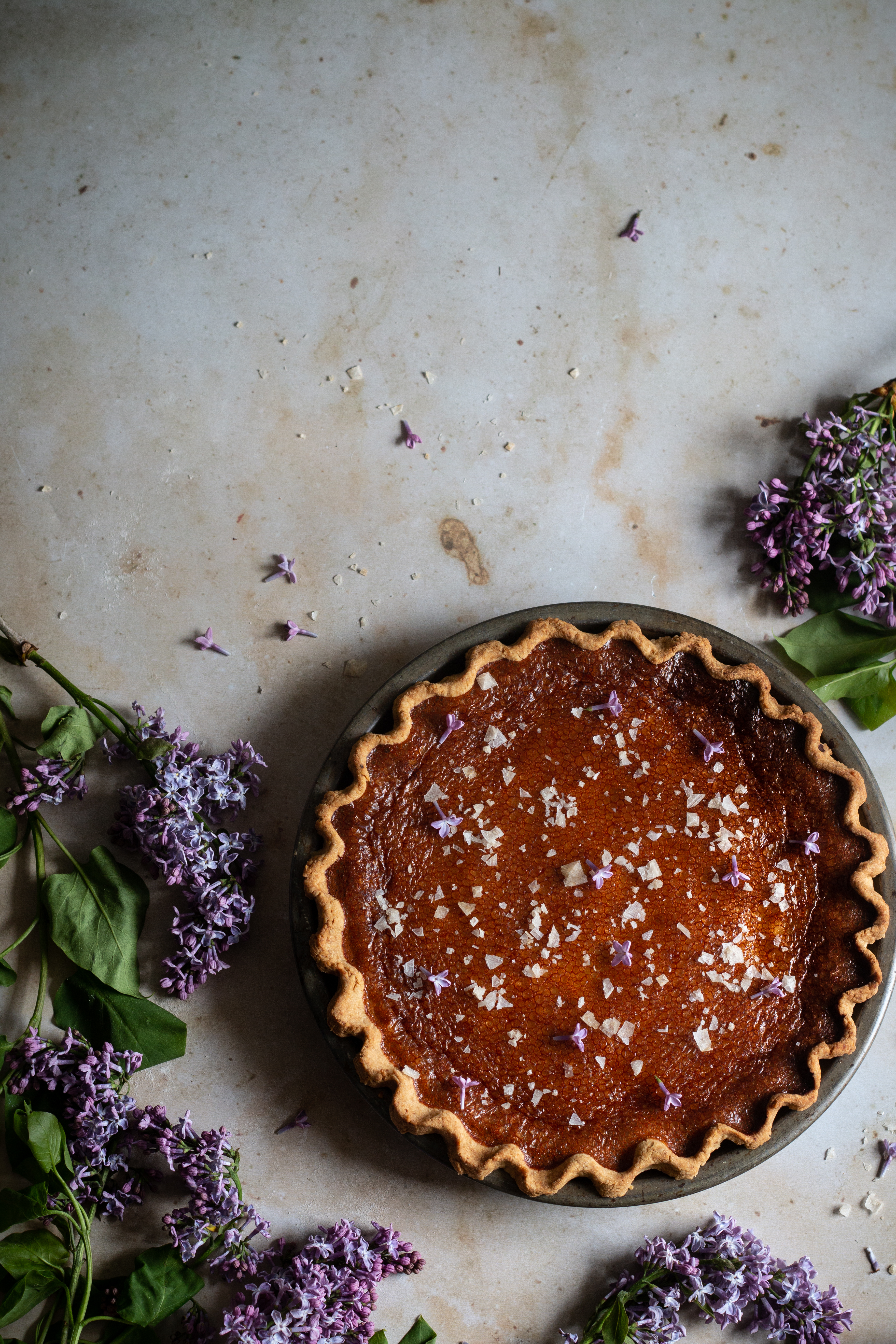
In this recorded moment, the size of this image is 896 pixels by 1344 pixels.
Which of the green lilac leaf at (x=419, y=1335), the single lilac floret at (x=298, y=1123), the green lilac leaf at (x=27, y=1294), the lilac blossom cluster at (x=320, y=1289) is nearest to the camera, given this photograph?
the green lilac leaf at (x=27, y=1294)

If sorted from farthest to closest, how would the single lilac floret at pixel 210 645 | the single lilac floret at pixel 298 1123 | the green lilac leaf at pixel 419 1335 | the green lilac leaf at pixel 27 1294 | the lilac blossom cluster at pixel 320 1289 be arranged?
the single lilac floret at pixel 210 645 < the single lilac floret at pixel 298 1123 < the green lilac leaf at pixel 419 1335 < the lilac blossom cluster at pixel 320 1289 < the green lilac leaf at pixel 27 1294

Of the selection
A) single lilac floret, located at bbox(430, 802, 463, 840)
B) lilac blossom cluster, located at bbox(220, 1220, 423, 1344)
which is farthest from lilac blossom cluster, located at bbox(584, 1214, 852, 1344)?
single lilac floret, located at bbox(430, 802, 463, 840)

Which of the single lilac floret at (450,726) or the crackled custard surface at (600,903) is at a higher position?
the single lilac floret at (450,726)

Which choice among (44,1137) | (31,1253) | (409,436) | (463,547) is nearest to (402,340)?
(409,436)

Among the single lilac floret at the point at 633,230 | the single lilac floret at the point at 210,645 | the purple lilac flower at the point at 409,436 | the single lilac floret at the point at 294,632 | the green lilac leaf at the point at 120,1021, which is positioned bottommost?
the green lilac leaf at the point at 120,1021

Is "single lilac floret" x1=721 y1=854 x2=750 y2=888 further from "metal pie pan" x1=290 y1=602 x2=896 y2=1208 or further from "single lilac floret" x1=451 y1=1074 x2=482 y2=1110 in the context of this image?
"single lilac floret" x1=451 y1=1074 x2=482 y2=1110

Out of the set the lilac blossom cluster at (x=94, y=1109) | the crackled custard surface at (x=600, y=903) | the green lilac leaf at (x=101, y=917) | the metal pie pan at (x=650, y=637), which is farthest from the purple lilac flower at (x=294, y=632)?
the lilac blossom cluster at (x=94, y=1109)

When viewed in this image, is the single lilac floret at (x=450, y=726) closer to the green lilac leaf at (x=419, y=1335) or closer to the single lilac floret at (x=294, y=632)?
the single lilac floret at (x=294, y=632)
